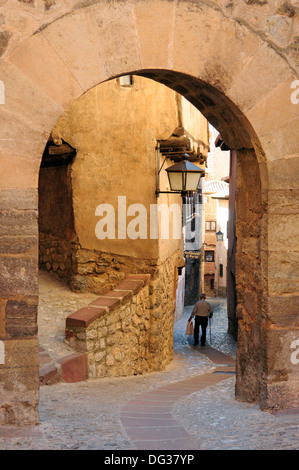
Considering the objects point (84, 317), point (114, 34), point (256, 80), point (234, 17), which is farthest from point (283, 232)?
point (84, 317)

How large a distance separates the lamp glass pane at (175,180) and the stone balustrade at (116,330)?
4.10 ft

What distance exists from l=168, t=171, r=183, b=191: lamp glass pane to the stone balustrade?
125 centimetres

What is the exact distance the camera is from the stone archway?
3520 mm

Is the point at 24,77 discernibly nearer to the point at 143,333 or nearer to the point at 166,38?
the point at 166,38

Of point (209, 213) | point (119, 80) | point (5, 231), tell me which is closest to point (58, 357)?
point (5, 231)

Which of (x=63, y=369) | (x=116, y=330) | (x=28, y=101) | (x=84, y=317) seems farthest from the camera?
(x=116, y=330)

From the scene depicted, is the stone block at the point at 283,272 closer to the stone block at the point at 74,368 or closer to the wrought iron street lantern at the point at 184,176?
the stone block at the point at 74,368

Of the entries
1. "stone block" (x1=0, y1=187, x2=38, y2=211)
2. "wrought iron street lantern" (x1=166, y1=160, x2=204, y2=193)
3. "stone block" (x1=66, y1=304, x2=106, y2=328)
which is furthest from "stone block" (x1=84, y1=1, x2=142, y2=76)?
"wrought iron street lantern" (x1=166, y1=160, x2=204, y2=193)

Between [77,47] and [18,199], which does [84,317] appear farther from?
[77,47]

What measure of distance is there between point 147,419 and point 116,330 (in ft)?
10.1

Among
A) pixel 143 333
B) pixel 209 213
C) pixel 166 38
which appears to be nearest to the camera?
pixel 166 38

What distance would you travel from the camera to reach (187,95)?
14.7 ft

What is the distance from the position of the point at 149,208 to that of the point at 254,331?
4.07 meters

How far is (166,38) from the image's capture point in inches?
147
